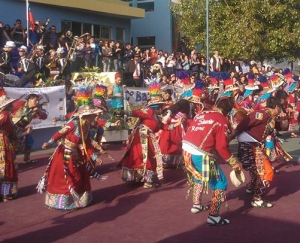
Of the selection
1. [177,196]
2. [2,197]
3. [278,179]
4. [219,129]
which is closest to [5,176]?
[2,197]

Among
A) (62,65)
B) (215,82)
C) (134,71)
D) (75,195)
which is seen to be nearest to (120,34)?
(134,71)

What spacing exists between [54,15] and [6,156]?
47.8 feet

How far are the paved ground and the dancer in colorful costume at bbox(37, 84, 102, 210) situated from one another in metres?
0.20

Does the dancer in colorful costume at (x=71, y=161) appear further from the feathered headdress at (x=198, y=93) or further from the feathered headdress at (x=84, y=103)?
the feathered headdress at (x=198, y=93)

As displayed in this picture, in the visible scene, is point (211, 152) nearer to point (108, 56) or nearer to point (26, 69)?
point (26, 69)

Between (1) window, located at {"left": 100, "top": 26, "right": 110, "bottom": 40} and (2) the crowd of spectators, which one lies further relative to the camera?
(1) window, located at {"left": 100, "top": 26, "right": 110, "bottom": 40}

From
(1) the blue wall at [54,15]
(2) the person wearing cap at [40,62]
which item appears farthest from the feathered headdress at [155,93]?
(1) the blue wall at [54,15]

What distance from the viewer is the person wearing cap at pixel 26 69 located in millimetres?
13156

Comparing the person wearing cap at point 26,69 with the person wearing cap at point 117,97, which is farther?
the person wearing cap at point 26,69

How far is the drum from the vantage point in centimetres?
1262

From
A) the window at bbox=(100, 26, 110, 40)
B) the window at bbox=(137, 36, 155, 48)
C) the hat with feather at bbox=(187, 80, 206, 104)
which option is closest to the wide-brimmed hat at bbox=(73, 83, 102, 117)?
the hat with feather at bbox=(187, 80, 206, 104)

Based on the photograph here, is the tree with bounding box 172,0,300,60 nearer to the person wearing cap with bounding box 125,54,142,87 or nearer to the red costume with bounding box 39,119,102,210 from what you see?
the person wearing cap with bounding box 125,54,142,87

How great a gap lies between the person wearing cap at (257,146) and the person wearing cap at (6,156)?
10.6 feet

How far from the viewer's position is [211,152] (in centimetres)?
635
